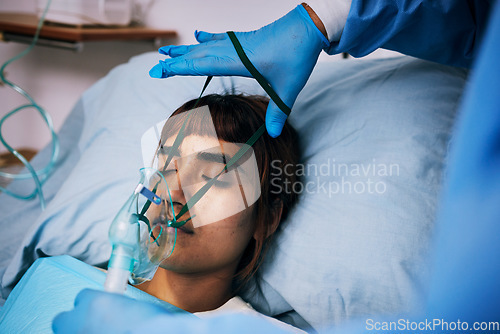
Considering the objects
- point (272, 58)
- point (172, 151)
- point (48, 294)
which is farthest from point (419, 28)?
point (48, 294)

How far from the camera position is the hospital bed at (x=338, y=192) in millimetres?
937

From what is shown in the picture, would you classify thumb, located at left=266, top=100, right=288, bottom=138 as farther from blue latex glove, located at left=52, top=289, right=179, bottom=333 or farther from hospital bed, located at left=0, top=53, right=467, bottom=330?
blue latex glove, located at left=52, top=289, right=179, bottom=333

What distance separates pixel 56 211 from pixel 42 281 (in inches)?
10.1

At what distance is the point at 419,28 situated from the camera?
3.22ft

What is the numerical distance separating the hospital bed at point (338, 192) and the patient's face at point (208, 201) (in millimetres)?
143

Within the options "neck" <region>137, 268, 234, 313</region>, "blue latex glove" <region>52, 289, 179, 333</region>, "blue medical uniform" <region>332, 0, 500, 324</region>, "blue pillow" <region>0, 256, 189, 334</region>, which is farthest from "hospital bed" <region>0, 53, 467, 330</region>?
"blue latex glove" <region>52, 289, 179, 333</region>

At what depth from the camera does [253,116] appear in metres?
0.96

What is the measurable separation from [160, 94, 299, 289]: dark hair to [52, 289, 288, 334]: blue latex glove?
340mm

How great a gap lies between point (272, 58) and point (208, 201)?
290 millimetres

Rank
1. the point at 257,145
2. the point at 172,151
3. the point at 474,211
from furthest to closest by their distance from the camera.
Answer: the point at 257,145, the point at 172,151, the point at 474,211

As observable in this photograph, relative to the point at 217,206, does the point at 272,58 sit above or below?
above

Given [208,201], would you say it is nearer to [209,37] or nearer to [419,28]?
[209,37]

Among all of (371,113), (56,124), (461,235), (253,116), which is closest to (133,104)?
(253,116)

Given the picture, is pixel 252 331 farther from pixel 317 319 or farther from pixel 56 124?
pixel 56 124
